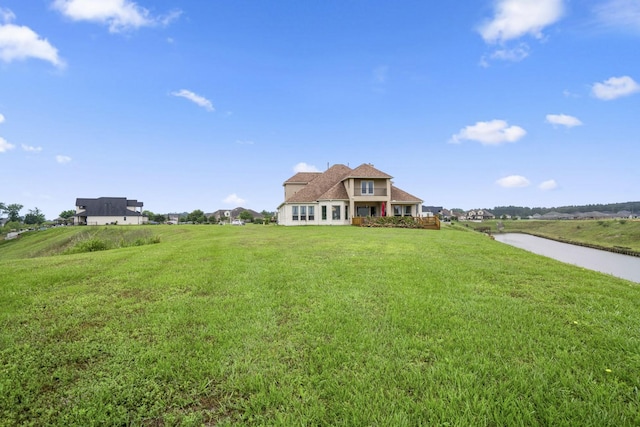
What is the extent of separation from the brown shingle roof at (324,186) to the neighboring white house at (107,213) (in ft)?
185

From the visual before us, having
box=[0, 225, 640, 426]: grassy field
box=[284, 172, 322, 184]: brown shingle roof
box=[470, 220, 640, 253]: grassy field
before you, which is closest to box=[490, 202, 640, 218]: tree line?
box=[470, 220, 640, 253]: grassy field

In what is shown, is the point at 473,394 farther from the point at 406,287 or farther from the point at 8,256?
the point at 8,256

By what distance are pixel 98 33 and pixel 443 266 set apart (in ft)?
72.2

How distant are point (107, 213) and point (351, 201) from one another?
66.9 meters

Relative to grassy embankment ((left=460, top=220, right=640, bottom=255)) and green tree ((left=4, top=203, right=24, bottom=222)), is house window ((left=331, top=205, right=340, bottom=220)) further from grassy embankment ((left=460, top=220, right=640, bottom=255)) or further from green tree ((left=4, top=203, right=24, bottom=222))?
green tree ((left=4, top=203, right=24, bottom=222))

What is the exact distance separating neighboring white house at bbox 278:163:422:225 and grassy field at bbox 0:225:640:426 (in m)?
25.4

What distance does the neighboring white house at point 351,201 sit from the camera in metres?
32.0

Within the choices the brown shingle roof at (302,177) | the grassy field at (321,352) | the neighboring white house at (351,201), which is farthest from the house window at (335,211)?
the grassy field at (321,352)

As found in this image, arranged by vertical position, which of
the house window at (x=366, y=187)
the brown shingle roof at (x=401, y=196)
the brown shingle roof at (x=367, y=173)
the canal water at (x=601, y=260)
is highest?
the brown shingle roof at (x=367, y=173)

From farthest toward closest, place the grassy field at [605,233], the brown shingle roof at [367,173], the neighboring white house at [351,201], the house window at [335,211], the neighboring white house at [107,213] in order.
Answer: the neighboring white house at [107,213], the grassy field at [605,233], the house window at [335,211], the neighboring white house at [351,201], the brown shingle roof at [367,173]

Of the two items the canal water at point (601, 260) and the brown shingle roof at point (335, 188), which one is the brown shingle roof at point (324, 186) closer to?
the brown shingle roof at point (335, 188)

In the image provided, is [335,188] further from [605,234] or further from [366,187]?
[605,234]

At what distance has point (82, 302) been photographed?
540cm

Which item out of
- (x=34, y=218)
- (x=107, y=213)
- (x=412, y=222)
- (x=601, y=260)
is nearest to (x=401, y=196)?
(x=412, y=222)
